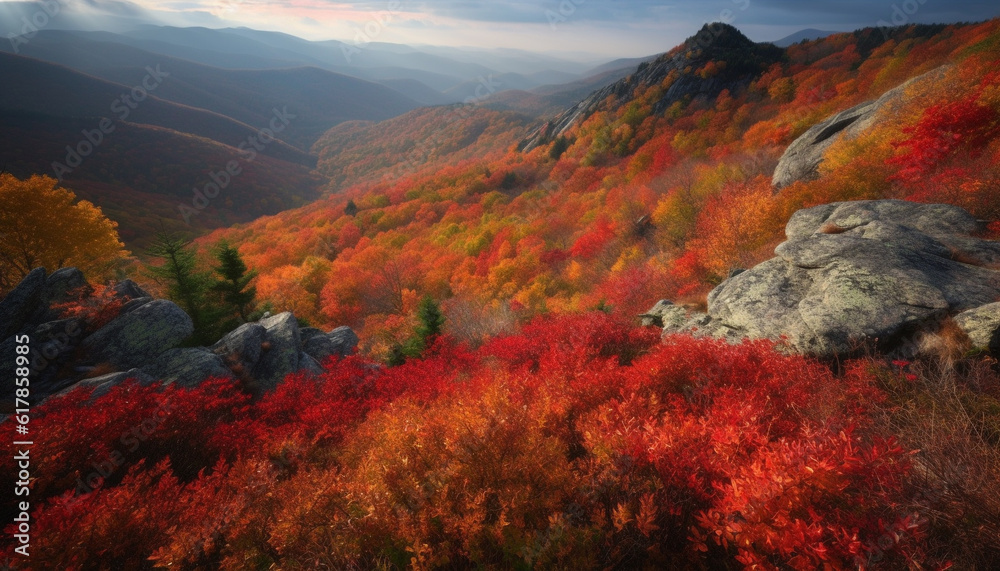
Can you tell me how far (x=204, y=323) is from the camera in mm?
17125

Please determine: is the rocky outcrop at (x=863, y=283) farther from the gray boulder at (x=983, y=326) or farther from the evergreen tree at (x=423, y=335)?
the evergreen tree at (x=423, y=335)

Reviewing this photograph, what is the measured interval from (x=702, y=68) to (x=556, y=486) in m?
82.4

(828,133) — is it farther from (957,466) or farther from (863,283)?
(957,466)

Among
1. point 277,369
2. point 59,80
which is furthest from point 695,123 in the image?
point 59,80

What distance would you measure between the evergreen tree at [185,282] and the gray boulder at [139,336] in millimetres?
2318

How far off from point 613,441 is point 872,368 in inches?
239

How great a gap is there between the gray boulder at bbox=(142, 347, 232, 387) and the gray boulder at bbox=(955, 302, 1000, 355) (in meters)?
20.5

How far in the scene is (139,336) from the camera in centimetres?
1388

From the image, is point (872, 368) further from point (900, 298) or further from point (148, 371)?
point (148, 371)

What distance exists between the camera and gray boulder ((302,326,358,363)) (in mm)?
17913

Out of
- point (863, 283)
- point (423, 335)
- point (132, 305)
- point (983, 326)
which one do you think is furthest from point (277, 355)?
point (983, 326)

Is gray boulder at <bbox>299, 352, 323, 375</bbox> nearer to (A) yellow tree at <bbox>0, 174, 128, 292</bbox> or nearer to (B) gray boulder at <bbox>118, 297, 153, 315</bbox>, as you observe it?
(B) gray boulder at <bbox>118, 297, 153, 315</bbox>

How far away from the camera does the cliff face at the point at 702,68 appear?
63812 mm

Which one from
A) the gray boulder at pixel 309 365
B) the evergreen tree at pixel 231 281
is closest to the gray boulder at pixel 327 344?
the gray boulder at pixel 309 365
